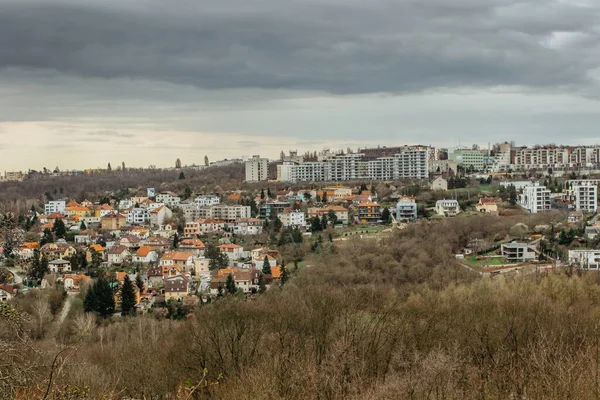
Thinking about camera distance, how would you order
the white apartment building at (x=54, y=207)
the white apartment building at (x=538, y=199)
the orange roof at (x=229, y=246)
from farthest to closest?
the white apartment building at (x=54, y=207) → the white apartment building at (x=538, y=199) → the orange roof at (x=229, y=246)

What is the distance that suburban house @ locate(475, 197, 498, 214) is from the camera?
36281 millimetres

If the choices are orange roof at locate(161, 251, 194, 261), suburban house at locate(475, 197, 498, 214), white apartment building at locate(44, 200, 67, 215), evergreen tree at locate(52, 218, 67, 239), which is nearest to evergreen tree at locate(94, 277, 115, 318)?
orange roof at locate(161, 251, 194, 261)

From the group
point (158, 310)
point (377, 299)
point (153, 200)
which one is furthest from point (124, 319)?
point (153, 200)

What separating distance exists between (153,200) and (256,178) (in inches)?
429

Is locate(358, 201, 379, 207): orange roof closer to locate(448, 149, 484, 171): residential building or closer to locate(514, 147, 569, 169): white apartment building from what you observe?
locate(448, 149, 484, 171): residential building

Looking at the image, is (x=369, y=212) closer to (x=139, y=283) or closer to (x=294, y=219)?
(x=294, y=219)

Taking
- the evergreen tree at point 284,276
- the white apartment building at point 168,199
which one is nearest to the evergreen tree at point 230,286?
the evergreen tree at point 284,276

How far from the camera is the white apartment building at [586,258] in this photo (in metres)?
23.5

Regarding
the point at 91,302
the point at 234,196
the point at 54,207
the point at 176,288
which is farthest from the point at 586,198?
the point at 54,207

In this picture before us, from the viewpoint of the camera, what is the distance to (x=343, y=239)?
31.8m

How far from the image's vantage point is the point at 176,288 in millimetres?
26234

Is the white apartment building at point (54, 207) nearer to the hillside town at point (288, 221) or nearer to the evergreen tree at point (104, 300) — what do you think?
the hillside town at point (288, 221)

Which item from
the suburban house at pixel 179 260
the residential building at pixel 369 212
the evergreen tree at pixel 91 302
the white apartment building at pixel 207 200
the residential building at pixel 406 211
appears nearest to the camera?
the evergreen tree at pixel 91 302

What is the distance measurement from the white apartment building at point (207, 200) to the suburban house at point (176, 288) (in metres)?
20.4
